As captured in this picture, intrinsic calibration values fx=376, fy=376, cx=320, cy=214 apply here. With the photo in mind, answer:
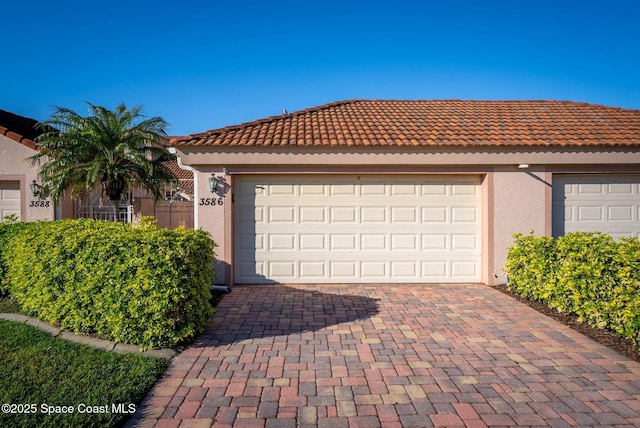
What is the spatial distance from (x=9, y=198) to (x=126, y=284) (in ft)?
30.6

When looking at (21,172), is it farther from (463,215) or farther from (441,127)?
(463,215)

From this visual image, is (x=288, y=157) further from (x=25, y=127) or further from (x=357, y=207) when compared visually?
(x=25, y=127)

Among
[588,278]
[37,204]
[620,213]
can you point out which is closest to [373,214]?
[588,278]

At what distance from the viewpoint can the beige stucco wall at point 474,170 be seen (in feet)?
26.4

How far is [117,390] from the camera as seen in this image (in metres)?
3.43

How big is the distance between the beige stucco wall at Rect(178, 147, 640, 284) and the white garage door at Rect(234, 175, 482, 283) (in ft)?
0.88

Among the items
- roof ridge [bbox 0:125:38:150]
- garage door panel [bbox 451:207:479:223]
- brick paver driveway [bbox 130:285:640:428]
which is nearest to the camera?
brick paver driveway [bbox 130:285:640:428]

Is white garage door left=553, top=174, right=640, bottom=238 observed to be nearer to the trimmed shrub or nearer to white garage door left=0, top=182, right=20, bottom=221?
the trimmed shrub

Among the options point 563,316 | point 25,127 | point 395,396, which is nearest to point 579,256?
point 563,316

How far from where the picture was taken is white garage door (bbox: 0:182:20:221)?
1088cm

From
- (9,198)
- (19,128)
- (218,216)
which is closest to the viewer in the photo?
(218,216)

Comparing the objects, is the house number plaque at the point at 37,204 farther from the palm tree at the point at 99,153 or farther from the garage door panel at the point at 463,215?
the garage door panel at the point at 463,215

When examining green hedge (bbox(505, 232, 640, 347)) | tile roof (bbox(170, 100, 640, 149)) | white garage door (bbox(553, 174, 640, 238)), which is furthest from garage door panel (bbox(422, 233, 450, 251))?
white garage door (bbox(553, 174, 640, 238))

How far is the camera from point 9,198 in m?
10.9
